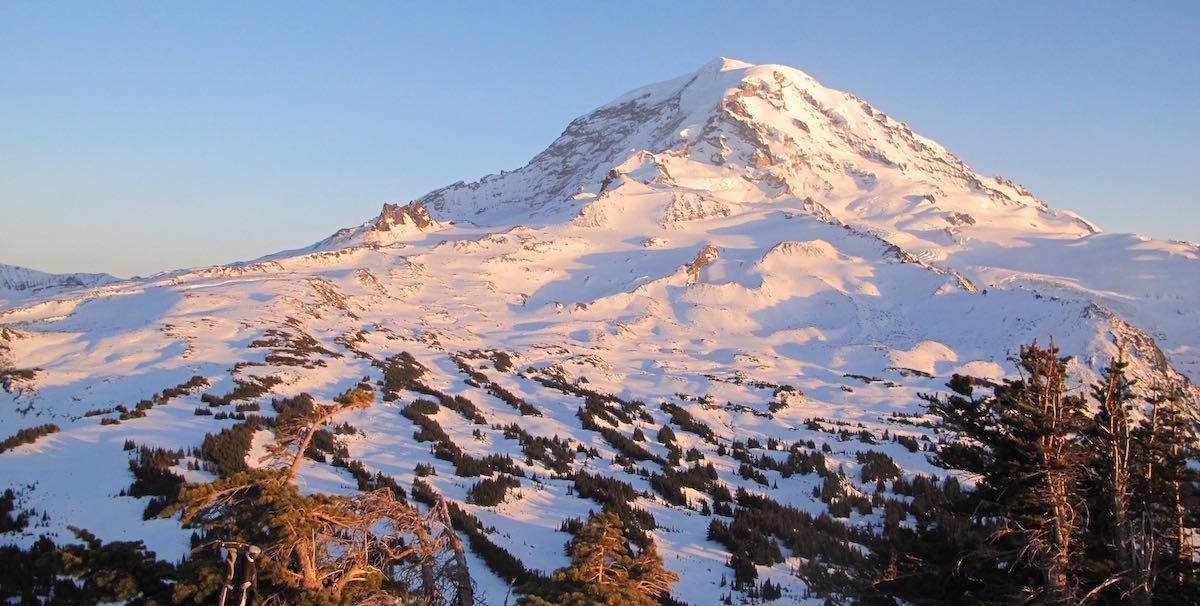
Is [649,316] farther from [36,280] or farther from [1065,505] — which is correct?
[36,280]

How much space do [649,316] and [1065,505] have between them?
176ft

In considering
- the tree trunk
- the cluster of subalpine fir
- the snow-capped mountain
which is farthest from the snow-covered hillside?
the cluster of subalpine fir

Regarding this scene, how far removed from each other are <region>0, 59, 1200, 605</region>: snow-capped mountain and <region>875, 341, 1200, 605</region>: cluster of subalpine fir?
309cm

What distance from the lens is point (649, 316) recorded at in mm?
61156

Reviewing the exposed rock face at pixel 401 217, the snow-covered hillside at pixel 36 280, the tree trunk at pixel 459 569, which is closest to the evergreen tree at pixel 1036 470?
the tree trunk at pixel 459 569

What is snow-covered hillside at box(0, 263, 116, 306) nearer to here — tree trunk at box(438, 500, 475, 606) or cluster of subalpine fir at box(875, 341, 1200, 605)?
tree trunk at box(438, 500, 475, 606)

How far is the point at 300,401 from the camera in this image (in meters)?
19.7

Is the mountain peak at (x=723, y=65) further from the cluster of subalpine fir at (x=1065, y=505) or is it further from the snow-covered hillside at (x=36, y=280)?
the cluster of subalpine fir at (x=1065, y=505)

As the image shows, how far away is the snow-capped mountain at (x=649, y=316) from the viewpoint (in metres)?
16.0

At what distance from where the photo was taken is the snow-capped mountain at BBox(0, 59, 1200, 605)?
15992mm

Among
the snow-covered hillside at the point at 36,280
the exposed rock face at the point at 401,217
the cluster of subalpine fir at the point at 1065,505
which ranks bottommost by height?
the cluster of subalpine fir at the point at 1065,505

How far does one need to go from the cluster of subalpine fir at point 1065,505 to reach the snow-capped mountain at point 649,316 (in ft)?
10.1

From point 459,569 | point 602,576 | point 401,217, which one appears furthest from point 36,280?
point 602,576

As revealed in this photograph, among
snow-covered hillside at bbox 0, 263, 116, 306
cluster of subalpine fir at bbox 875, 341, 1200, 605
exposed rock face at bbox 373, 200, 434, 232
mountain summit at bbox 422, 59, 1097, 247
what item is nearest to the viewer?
cluster of subalpine fir at bbox 875, 341, 1200, 605
